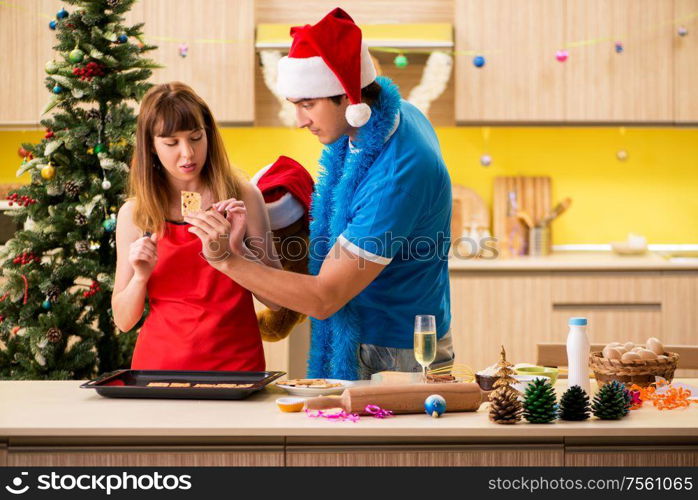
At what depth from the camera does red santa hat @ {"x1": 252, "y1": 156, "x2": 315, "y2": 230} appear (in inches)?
104

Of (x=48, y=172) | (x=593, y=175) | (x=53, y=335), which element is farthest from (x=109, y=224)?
(x=593, y=175)

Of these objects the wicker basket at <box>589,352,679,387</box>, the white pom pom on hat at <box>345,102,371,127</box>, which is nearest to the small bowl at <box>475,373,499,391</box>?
the wicker basket at <box>589,352,679,387</box>

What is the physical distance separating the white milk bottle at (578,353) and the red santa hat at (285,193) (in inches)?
41.1

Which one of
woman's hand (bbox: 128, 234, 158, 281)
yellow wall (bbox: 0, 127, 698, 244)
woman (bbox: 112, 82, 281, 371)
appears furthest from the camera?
yellow wall (bbox: 0, 127, 698, 244)

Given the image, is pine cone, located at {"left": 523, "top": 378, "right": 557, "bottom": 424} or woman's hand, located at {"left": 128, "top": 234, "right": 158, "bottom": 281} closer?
pine cone, located at {"left": 523, "top": 378, "right": 557, "bottom": 424}

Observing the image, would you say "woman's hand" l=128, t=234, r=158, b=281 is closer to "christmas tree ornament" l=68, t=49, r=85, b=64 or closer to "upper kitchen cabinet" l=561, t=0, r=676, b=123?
"christmas tree ornament" l=68, t=49, r=85, b=64

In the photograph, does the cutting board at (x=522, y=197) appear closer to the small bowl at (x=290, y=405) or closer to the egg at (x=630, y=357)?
the egg at (x=630, y=357)

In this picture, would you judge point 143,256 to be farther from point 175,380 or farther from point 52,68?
point 52,68

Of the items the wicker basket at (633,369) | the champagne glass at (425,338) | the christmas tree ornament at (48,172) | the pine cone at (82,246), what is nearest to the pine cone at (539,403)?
the champagne glass at (425,338)

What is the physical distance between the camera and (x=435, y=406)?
6.06 feet

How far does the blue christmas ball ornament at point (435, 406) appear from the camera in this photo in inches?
72.7

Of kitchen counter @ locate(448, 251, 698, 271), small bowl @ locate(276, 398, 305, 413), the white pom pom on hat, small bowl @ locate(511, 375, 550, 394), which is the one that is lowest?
small bowl @ locate(276, 398, 305, 413)

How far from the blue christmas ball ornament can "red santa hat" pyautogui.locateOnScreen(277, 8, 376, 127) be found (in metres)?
0.77
